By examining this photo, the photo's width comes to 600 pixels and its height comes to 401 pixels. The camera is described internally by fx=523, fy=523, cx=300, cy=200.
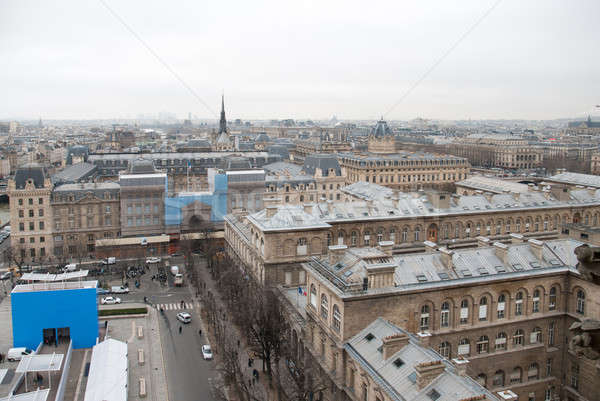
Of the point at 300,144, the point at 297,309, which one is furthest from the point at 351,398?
the point at 300,144

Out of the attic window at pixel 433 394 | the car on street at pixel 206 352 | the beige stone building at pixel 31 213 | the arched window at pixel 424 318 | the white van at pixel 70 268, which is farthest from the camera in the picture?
the beige stone building at pixel 31 213

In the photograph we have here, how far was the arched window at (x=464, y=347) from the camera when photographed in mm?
37312

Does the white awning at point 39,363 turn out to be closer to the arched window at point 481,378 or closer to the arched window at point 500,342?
the arched window at point 481,378

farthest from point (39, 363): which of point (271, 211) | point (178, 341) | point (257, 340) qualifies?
point (271, 211)

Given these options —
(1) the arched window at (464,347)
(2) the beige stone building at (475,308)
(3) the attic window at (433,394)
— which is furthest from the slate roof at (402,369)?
(1) the arched window at (464,347)

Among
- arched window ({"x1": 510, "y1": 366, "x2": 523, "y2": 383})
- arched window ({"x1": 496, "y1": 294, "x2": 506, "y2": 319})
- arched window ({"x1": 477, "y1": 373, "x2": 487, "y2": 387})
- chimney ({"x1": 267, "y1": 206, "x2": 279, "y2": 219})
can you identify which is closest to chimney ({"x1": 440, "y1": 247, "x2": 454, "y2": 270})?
arched window ({"x1": 496, "y1": 294, "x2": 506, "y2": 319})

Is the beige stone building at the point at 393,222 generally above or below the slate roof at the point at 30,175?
below

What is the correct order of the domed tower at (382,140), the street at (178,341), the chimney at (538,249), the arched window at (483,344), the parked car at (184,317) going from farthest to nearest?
the domed tower at (382,140), the parked car at (184,317), the chimney at (538,249), the street at (178,341), the arched window at (483,344)

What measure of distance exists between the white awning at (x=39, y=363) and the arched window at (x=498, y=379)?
3212 centimetres

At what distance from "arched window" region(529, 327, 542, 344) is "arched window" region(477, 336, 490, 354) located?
392cm

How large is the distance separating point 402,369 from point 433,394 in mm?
2900

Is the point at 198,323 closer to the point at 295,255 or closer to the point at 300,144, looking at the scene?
the point at 295,255

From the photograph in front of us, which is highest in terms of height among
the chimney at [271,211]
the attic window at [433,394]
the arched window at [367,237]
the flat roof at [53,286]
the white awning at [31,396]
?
the chimney at [271,211]

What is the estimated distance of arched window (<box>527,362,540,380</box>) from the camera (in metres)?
39.0
